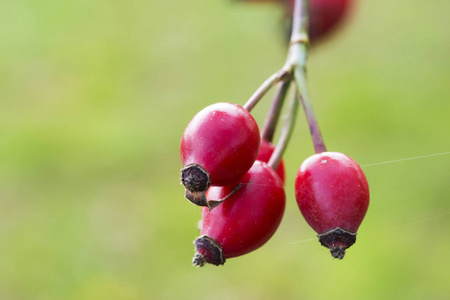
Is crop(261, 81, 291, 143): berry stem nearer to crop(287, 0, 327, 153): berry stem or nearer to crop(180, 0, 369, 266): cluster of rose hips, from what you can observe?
crop(287, 0, 327, 153): berry stem

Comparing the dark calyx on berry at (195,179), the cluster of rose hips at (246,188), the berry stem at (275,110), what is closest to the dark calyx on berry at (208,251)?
the cluster of rose hips at (246,188)

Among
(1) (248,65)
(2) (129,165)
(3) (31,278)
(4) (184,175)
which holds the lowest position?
(3) (31,278)

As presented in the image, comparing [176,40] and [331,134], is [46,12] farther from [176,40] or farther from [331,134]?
[331,134]

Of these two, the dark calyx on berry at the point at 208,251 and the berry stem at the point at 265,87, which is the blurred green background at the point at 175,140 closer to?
the berry stem at the point at 265,87

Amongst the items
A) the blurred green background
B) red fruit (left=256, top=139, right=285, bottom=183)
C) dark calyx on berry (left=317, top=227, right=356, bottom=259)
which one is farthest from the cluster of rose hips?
the blurred green background

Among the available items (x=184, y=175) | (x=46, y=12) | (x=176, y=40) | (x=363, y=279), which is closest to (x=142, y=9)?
(x=176, y=40)

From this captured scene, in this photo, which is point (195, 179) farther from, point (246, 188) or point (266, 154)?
point (266, 154)
